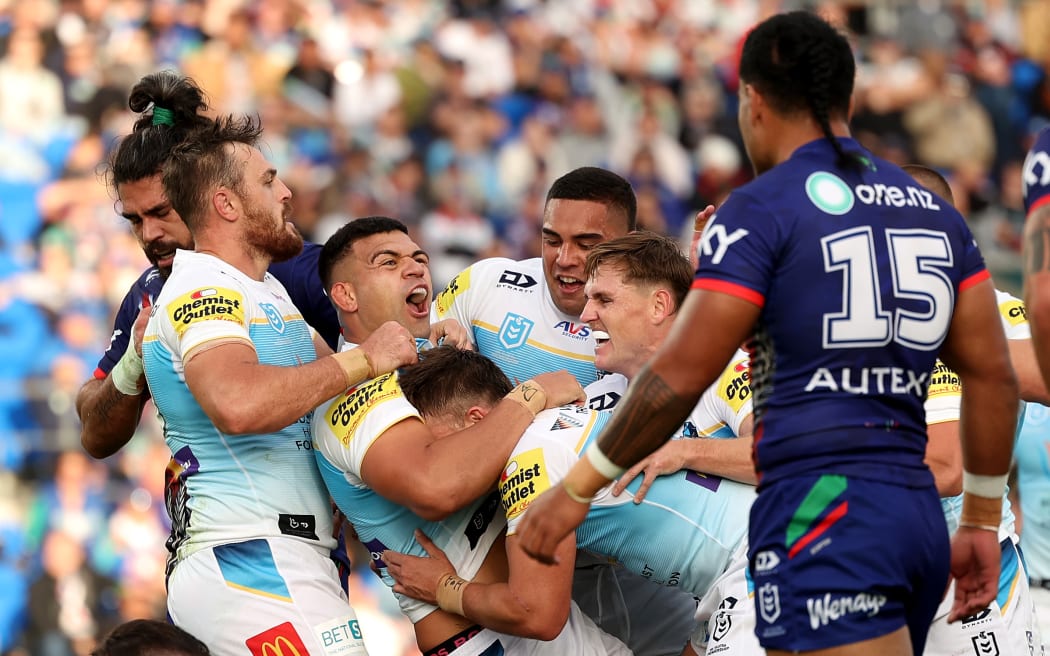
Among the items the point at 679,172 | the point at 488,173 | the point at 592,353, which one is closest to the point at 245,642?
the point at 592,353

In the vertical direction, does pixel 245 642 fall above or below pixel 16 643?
above

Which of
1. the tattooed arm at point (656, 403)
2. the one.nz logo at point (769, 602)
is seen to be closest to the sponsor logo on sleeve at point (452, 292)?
the tattooed arm at point (656, 403)

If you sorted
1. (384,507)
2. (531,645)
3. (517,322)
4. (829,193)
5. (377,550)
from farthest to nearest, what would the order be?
(517,322)
(377,550)
(384,507)
(531,645)
(829,193)

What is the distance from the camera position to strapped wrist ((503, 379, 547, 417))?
4.40 meters

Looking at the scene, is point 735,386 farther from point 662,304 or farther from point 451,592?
point 451,592

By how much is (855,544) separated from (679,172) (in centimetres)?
1195

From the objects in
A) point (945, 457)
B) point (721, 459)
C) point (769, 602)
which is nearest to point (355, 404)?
point (721, 459)

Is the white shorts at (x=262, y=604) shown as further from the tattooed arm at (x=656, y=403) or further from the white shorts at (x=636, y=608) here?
the tattooed arm at (x=656, y=403)

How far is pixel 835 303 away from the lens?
3273 millimetres

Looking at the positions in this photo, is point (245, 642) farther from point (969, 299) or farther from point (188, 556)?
point (969, 299)

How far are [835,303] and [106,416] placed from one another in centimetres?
341

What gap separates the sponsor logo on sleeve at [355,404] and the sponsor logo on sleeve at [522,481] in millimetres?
503

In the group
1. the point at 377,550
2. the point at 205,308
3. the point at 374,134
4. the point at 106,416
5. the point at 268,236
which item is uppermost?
the point at 268,236

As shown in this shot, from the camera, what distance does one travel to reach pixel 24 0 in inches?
516
